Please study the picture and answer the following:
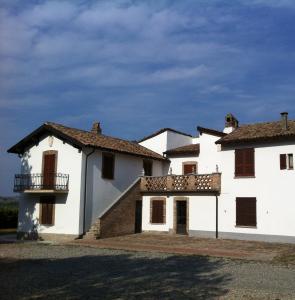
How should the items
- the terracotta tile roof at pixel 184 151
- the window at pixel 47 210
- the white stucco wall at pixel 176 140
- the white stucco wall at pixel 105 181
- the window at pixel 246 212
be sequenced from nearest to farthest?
the window at pixel 246 212
the white stucco wall at pixel 105 181
the window at pixel 47 210
the terracotta tile roof at pixel 184 151
the white stucco wall at pixel 176 140

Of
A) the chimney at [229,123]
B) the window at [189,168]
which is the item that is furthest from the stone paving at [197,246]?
the chimney at [229,123]

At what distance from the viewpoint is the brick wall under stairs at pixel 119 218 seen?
76.2 feet

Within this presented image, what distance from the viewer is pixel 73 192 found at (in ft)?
78.6

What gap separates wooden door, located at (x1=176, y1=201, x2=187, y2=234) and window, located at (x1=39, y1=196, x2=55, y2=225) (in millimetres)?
7234

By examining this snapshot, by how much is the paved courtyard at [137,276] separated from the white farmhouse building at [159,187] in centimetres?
669

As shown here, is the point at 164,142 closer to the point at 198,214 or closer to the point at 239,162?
the point at 198,214

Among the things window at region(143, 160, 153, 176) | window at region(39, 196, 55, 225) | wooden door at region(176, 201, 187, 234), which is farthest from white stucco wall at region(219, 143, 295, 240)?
window at region(39, 196, 55, 225)

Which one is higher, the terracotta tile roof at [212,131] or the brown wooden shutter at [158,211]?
the terracotta tile roof at [212,131]

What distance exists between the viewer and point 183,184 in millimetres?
25203

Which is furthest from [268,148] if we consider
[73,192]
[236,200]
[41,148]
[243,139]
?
[41,148]

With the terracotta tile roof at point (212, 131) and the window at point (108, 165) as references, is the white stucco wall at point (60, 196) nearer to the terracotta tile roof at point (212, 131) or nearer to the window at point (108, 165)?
the window at point (108, 165)

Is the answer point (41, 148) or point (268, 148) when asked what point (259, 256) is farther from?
point (41, 148)

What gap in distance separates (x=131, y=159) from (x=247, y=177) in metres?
8.08

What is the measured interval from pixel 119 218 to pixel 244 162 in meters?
7.79
